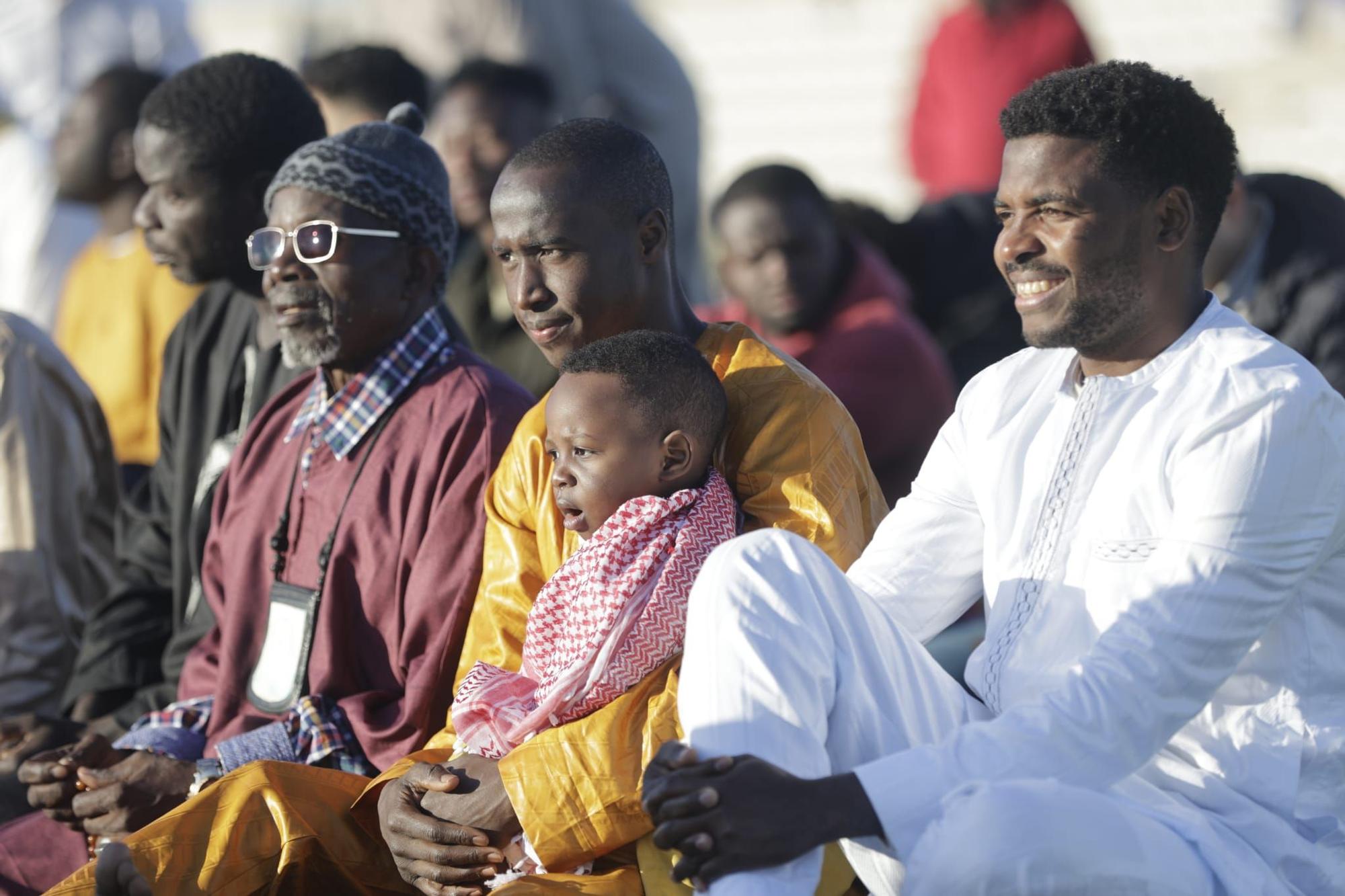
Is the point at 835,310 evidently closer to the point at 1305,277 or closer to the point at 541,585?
the point at 1305,277

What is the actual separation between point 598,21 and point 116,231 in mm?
2888

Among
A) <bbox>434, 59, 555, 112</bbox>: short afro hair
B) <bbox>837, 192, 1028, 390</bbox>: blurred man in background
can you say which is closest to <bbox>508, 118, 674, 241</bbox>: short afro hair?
<bbox>434, 59, 555, 112</bbox>: short afro hair

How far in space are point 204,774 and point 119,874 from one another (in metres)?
0.92

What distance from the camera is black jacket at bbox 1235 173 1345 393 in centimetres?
582

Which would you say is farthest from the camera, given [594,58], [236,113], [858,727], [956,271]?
[594,58]

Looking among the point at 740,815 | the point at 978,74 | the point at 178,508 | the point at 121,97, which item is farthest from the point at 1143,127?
the point at 978,74

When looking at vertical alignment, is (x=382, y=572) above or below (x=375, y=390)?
below

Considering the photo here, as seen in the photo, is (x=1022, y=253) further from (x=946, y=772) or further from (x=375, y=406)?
(x=375, y=406)

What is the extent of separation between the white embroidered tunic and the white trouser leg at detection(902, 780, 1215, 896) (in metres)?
0.04

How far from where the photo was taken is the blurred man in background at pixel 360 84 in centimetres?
680

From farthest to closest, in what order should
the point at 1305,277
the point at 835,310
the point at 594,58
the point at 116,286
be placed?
1. the point at 594,58
2. the point at 116,286
3. the point at 835,310
4. the point at 1305,277

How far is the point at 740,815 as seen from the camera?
8.97ft

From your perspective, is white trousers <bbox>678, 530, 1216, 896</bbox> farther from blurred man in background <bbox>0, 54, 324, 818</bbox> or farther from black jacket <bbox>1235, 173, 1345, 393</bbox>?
black jacket <bbox>1235, 173, 1345, 393</bbox>

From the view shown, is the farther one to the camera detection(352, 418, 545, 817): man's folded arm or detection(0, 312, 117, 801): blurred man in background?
detection(0, 312, 117, 801): blurred man in background
